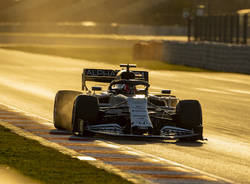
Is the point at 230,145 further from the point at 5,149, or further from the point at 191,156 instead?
the point at 5,149

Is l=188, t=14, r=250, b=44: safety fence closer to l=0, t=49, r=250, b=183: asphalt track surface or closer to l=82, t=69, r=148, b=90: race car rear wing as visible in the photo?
l=0, t=49, r=250, b=183: asphalt track surface

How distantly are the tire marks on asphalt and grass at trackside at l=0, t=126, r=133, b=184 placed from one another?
0.45 m

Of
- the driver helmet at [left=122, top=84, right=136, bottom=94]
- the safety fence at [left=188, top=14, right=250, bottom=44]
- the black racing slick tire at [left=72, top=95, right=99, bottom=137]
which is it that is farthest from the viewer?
the safety fence at [left=188, top=14, right=250, bottom=44]

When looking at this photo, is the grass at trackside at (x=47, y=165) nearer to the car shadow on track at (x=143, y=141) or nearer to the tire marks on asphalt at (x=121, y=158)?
the tire marks on asphalt at (x=121, y=158)

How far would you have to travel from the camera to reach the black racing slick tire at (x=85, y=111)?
13070 millimetres

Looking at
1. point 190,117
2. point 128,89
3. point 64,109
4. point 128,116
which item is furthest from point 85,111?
point 190,117

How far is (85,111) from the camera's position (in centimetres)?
1307

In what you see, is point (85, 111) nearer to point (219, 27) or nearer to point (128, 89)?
point (128, 89)

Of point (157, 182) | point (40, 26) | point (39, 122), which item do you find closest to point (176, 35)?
point (40, 26)

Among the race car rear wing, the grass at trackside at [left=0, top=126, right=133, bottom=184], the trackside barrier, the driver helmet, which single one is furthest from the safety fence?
the grass at trackside at [left=0, top=126, right=133, bottom=184]

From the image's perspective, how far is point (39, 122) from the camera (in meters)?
15.6

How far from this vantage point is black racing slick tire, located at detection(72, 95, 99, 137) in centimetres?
1307

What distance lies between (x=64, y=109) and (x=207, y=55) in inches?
1052

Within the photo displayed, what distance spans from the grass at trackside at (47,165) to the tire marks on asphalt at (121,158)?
446 mm
